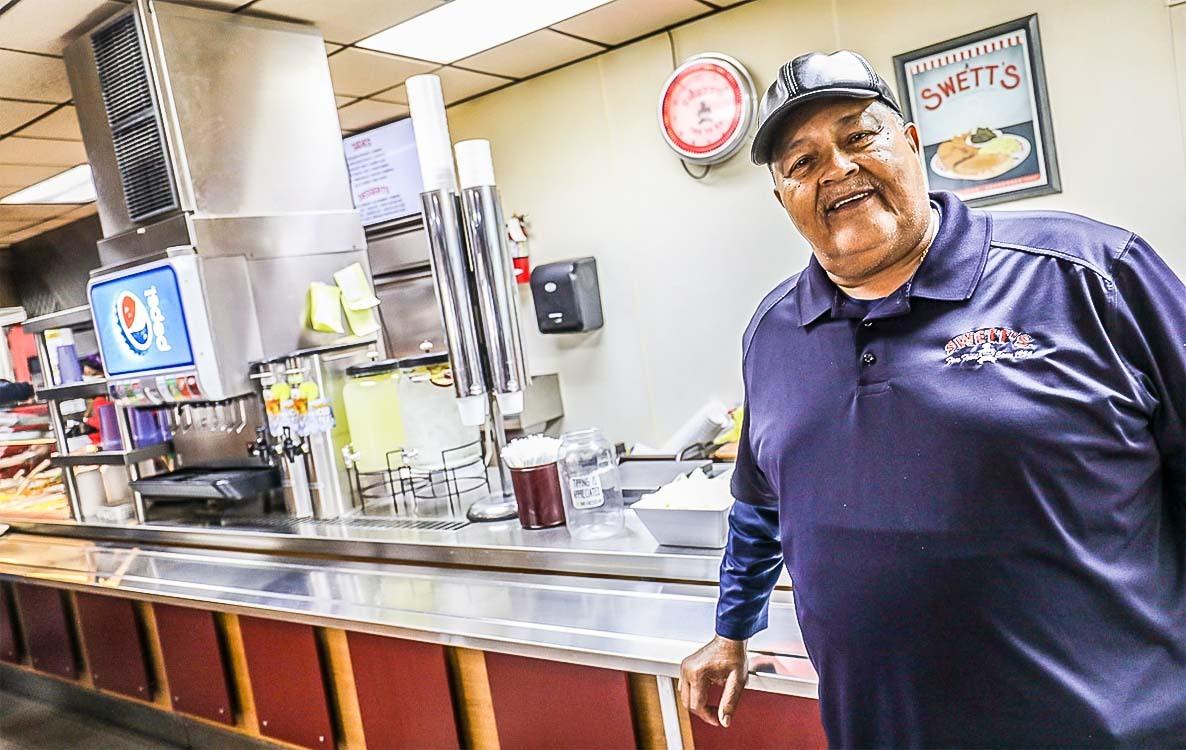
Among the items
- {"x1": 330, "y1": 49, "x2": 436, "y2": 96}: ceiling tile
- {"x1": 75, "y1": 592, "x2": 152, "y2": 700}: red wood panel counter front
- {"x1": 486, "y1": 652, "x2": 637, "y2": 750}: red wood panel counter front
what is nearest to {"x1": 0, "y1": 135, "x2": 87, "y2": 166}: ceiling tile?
{"x1": 330, "y1": 49, "x2": 436, "y2": 96}: ceiling tile

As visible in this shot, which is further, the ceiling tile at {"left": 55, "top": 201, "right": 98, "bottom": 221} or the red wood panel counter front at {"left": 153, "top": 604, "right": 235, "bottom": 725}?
the ceiling tile at {"left": 55, "top": 201, "right": 98, "bottom": 221}

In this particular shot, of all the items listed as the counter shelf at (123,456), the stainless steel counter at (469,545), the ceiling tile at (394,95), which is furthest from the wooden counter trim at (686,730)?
the ceiling tile at (394,95)

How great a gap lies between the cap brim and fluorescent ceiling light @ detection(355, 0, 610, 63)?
2411 mm

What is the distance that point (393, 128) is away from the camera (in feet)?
15.3

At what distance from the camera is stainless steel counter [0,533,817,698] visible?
1628 mm

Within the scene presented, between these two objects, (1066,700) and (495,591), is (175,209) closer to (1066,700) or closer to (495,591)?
(495,591)

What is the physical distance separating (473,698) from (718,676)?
2.70 feet

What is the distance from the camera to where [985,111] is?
127 inches

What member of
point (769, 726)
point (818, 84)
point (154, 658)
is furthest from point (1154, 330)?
point (154, 658)

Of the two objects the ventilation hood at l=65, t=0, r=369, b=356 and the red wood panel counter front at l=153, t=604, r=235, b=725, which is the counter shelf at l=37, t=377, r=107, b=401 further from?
the red wood panel counter front at l=153, t=604, r=235, b=725

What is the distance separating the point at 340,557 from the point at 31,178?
386 centimetres

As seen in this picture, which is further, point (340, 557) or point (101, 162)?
point (101, 162)

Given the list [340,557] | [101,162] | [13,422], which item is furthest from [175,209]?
[13,422]

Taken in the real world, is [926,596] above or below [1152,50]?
below
